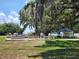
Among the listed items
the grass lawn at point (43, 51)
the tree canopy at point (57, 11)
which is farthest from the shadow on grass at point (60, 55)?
the tree canopy at point (57, 11)

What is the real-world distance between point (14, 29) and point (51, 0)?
10753cm

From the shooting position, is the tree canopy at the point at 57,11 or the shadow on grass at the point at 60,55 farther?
the tree canopy at the point at 57,11

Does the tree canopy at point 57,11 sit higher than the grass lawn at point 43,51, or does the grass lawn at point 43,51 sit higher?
the tree canopy at point 57,11

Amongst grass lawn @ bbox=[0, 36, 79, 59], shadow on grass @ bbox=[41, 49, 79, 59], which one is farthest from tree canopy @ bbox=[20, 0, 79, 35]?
shadow on grass @ bbox=[41, 49, 79, 59]

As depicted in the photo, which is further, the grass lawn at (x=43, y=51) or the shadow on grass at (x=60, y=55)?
the grass lawn at (x=43, y=51)

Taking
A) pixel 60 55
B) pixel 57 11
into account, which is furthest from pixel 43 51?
pixel 57 11

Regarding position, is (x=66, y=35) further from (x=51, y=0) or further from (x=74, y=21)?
(x=51, y=0)

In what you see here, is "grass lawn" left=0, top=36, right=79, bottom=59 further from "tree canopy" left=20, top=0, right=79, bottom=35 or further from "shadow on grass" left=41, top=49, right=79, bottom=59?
"tree canopy" left=20, top=0, right=79, bottom=35

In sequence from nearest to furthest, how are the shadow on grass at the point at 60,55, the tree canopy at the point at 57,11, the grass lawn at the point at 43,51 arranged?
the shadow on grass at the point at 60,55
the grass lawn at the point at 43,51
the tree canopy at the point at 57,11

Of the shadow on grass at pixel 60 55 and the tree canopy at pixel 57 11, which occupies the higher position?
the tree canopy at pixel 57 11

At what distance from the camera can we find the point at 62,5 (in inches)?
920

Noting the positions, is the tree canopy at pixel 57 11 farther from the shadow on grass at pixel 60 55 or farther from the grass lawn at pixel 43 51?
the shadow on grass at pixel 60 55

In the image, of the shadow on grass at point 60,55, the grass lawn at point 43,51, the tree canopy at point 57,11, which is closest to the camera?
the shadow on grass at point 60,55

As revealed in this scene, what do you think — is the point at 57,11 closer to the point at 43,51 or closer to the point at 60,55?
the point at 43,51
